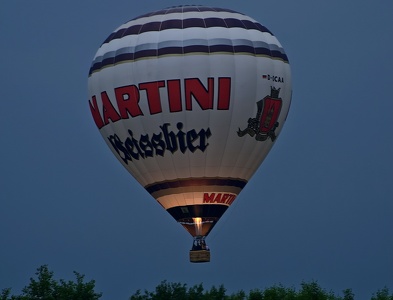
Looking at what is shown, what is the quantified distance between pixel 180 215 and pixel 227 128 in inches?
145

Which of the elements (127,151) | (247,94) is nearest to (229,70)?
(247,94)

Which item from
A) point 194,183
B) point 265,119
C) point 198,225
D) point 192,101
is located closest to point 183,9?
point 192,101

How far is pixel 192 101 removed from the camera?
5741cm

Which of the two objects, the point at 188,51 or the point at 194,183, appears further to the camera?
the point at 194,183

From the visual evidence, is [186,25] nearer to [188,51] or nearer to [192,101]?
[188,51]

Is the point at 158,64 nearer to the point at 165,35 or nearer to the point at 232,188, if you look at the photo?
the point at 165,35

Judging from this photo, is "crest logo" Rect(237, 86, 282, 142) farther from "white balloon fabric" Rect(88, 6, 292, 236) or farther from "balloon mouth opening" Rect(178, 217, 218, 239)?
"balloon mouth opening" Rect(178, 217, 218, 239)

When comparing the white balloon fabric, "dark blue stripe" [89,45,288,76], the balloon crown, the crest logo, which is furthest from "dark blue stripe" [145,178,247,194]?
"dark blue stripe" [89,45,288,76]

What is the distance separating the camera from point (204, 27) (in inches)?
2279

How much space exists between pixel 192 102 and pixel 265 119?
3.11 m

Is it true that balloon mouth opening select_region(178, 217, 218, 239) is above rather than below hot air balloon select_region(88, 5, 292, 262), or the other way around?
below

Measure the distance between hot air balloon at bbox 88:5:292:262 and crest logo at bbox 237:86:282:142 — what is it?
0.15ft

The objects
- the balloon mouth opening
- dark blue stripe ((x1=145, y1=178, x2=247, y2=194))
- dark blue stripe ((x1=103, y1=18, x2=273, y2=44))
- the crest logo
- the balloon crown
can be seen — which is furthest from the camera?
the balloon mouth opening

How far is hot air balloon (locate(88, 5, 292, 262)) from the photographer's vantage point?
57469 millimetres
